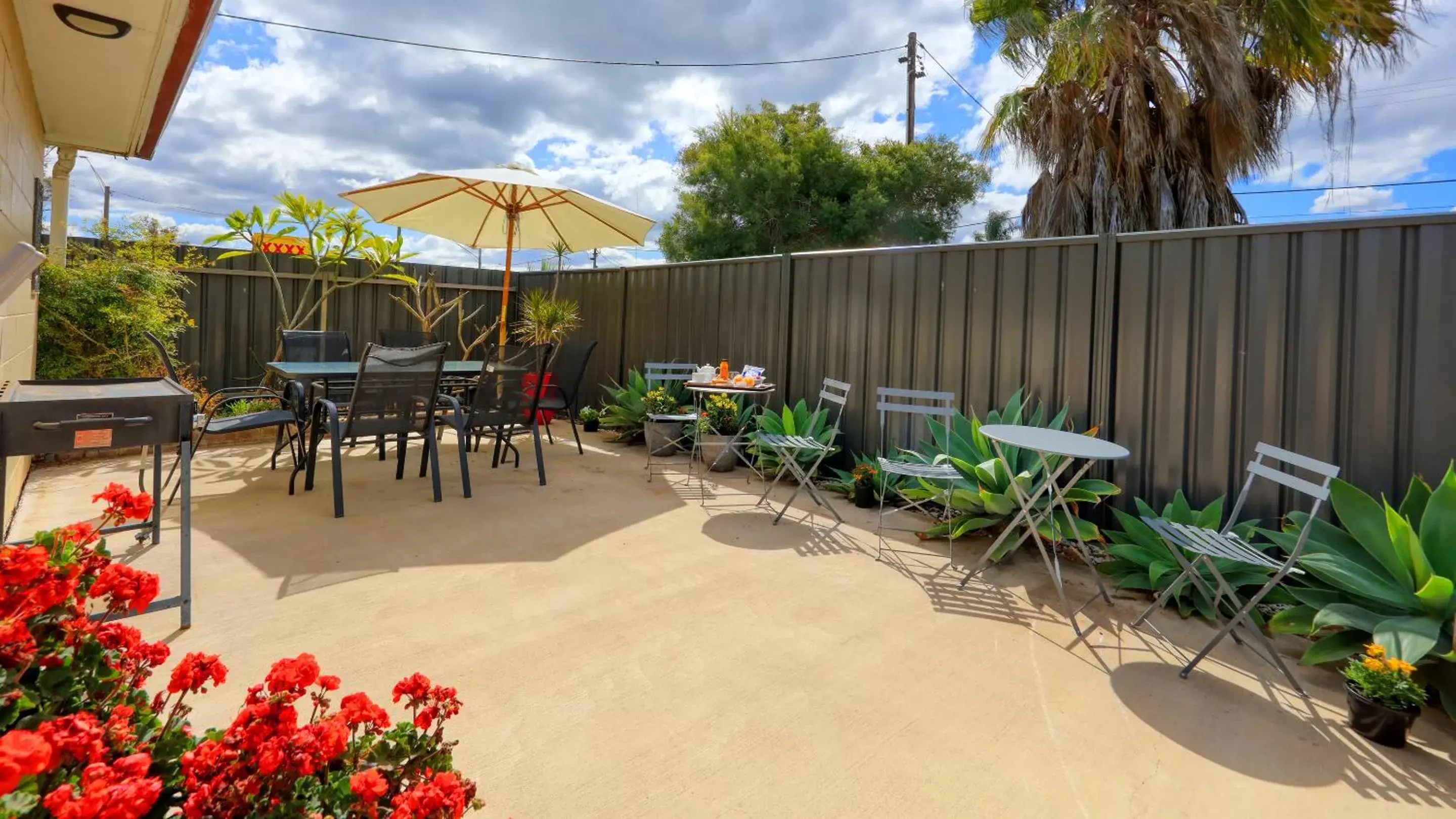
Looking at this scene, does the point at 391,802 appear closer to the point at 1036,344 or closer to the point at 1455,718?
the point at 1455,718

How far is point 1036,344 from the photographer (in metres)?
3.95

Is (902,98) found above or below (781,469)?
above

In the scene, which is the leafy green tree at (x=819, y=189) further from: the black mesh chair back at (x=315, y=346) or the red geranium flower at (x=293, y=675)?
the red geranium flower at (x=293, y=675)

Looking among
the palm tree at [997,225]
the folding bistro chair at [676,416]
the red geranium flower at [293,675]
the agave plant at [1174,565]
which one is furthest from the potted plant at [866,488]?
the palm tree at [997,225]

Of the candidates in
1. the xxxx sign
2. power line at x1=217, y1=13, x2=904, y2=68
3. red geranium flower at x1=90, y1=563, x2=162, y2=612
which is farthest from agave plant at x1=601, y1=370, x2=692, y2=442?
power line at x1=217, y1=13, x2=904, y2=68

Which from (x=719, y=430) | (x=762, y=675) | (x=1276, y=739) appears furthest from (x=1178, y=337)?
(x=719, y=430)

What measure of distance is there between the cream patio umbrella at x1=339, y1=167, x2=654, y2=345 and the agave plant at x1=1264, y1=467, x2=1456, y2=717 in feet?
15.7

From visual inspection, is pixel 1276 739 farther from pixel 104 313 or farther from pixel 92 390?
pixel 104 313

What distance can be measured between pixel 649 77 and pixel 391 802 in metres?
14.0

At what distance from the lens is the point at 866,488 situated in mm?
4418

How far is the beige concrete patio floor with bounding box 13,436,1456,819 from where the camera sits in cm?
165

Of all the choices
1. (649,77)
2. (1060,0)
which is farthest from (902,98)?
(1060,0)

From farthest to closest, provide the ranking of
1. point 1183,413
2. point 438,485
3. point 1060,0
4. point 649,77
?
point 649,77
point 1060,0
point 438,485
point 1183,413

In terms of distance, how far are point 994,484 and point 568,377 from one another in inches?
148
